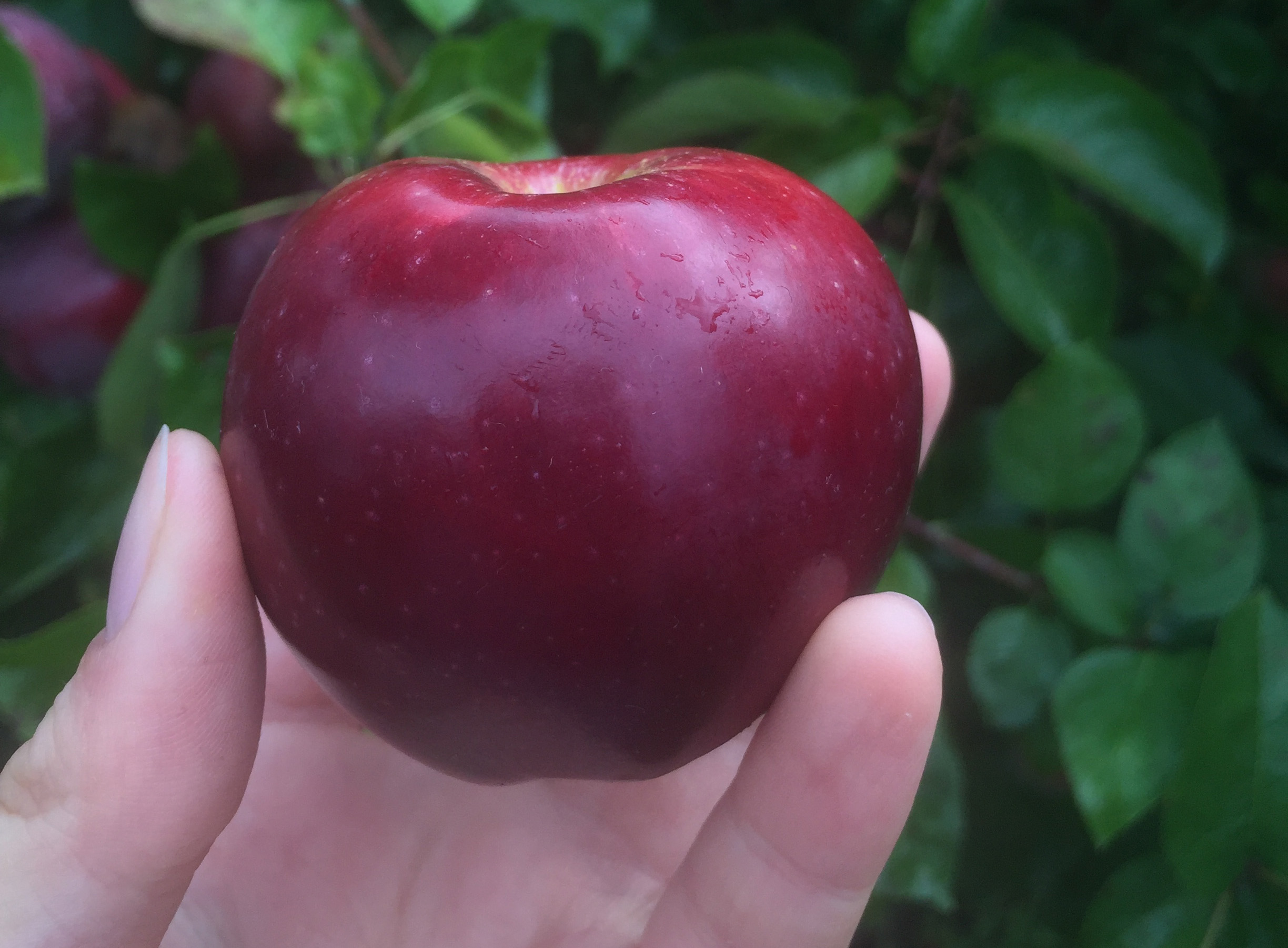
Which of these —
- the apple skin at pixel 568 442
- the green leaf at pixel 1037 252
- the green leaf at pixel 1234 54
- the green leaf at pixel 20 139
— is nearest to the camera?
the apple skin at pixel 568 442

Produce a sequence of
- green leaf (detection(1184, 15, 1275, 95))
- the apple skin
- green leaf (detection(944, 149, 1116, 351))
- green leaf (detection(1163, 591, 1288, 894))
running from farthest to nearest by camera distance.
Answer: green leaf (detection(1184, 15, 1275, 95)) < green leaf (detection(944, 149, 1116, 351)) < green leaf (detection(1163, 591, 1288, 894)) < the apple skin

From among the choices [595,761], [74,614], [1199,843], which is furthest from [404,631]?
[1199,843]

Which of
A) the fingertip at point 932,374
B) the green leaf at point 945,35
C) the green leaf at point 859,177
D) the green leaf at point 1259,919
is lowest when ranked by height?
the green leaf at point 1259,919

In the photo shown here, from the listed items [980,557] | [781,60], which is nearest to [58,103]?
[781,60]

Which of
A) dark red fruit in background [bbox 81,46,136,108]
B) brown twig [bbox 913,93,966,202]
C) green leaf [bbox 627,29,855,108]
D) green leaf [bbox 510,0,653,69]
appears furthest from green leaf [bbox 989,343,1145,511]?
dark red fruit in background [bbox 81,46,136,108]

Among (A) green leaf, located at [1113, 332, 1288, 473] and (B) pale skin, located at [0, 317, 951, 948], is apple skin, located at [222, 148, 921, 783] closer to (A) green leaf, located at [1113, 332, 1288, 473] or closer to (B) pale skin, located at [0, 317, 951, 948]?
(B) pale skin, located at [0, 317, 951, 948]

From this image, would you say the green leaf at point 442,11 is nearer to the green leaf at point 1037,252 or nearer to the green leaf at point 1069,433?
the green leaf at point 1037,252

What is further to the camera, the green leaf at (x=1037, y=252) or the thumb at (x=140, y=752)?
the green leaf at (x=1037, y=252)

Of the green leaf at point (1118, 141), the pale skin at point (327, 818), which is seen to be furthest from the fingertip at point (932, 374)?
the green leaf at point (1118, 141)
